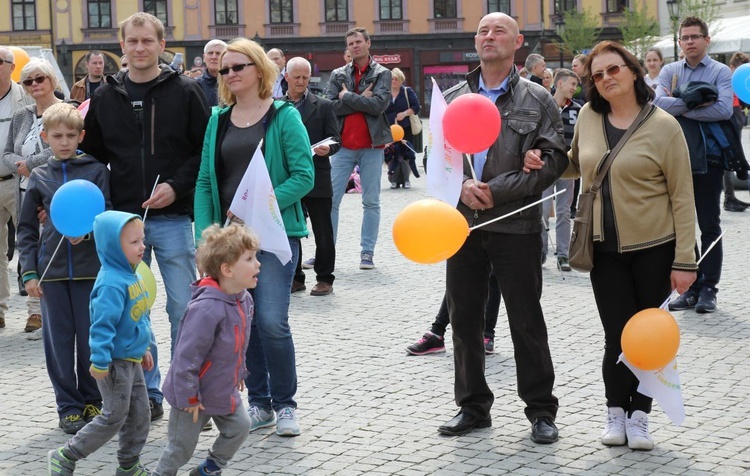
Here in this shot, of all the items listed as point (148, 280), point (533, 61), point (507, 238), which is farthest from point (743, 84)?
point (148, 280)

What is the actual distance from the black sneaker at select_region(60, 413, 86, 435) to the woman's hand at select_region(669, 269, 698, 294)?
3140 mm

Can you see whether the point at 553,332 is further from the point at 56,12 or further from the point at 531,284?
the point at 56,12

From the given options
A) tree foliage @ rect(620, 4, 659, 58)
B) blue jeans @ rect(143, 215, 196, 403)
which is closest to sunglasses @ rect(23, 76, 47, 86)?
blue jeans @ rect(143, 215, 196, 403)

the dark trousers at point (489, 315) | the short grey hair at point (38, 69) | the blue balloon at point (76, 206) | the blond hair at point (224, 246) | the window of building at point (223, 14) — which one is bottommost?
the dark trousers at point (489, 315)

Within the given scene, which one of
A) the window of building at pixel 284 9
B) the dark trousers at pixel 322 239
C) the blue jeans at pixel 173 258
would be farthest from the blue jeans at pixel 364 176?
the window of building at pixel 284 9

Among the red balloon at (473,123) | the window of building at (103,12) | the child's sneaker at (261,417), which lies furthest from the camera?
the window of building at (103,12)

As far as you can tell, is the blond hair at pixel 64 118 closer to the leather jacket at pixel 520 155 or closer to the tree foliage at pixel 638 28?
the leather jacket at pixel 520 155

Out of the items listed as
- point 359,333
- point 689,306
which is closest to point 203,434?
point 359,333

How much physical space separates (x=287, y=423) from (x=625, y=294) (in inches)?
71.7

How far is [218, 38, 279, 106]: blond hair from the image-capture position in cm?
587

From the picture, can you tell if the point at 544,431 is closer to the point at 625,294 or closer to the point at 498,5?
the point at 625,294

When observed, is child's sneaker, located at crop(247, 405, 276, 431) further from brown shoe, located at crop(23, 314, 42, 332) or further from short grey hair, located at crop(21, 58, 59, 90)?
brown shoe, located at crop(23, 314, 42, 332)

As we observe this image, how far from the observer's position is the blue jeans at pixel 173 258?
20.6 feet

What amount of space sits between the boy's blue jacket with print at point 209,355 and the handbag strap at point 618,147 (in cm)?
187
